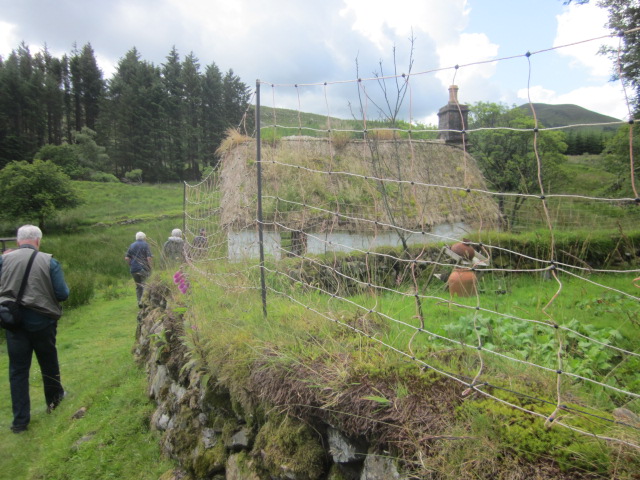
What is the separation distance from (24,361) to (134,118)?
51658 mm

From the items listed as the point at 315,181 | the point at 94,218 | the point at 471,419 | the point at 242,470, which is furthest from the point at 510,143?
the point at 94,218

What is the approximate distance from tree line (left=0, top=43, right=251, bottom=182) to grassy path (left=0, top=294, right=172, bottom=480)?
141ft

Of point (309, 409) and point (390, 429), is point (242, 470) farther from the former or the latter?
point (390, 429)

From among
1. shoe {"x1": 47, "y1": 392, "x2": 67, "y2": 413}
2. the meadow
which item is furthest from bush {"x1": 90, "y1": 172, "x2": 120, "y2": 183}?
shoe {"x1": 47, "y1": 392, "x2": 67, "y2": 413}

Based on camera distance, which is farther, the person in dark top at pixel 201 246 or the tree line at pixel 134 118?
the tree line at pixel 134 118

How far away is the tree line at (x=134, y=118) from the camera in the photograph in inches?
1838

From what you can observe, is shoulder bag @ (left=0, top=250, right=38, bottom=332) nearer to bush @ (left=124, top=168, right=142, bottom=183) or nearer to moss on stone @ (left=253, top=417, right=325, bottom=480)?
moss on stone @ (left=253, top=417, right=325, bottom=480)

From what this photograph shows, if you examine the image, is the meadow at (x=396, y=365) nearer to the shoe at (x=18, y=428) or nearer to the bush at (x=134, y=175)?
the shoe at (x=18, y=428)

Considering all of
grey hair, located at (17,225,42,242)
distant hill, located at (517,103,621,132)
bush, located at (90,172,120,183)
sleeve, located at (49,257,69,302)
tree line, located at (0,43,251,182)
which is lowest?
sleeve, located at (49,257,69,302)

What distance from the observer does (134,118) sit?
162 feet

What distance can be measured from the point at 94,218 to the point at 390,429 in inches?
1332

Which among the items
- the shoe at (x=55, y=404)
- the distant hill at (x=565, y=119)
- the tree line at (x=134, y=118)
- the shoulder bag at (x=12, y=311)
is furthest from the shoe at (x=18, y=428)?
the tree line at (x=134, y=118)

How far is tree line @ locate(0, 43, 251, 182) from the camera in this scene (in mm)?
46688

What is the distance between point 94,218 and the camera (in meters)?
30.5
